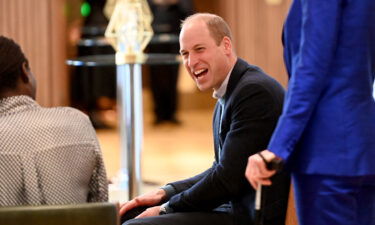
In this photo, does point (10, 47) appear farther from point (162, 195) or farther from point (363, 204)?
point (363, 204)

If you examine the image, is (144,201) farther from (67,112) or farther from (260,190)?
(260,190)

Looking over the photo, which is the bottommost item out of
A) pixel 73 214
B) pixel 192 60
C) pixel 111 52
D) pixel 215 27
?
pixel 111 52

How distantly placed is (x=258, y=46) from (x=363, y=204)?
5.75 meters

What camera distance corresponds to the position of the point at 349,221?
80.9 inches

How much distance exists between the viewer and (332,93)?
202cm

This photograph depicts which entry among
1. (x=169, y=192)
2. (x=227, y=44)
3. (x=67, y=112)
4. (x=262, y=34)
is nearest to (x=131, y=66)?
(x=169, y=192)

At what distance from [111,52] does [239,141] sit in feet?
20.4

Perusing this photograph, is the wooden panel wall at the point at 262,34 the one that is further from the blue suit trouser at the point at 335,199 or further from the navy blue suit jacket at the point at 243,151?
the blue suit trouser at the point at 335,199

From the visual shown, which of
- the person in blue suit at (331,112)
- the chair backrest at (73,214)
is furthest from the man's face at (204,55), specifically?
the chair backrest at (73,214)

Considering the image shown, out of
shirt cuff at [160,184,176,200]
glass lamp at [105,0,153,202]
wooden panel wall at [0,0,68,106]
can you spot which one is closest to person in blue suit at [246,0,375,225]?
shirt cuff at [160,184,176,200]

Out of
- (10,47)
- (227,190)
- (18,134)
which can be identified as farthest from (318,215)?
(10,47)

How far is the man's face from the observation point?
107 inches

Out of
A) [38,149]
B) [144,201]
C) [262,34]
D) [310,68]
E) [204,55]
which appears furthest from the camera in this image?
[262,34]

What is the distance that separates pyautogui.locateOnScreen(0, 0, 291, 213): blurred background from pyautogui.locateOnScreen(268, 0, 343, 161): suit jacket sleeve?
145 inches
